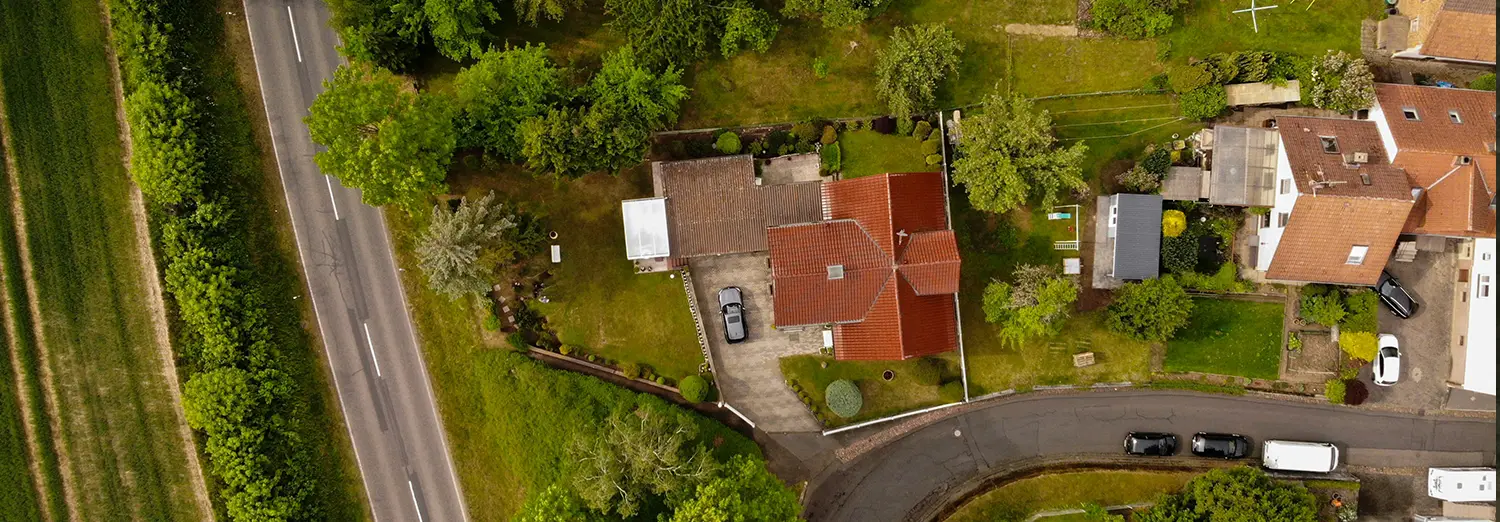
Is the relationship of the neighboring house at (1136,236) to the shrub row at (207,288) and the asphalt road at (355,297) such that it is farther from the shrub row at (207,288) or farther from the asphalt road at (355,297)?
the shrub row at (207,288)

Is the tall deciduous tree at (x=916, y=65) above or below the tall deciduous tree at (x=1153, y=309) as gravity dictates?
above

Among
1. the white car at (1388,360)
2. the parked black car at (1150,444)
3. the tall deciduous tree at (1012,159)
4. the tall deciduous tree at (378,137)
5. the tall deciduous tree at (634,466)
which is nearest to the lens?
the tall deciduous tree at (378,137)

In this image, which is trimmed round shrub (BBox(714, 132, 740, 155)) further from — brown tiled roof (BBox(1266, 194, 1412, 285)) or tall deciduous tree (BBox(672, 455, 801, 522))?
brown tiled roof (BBox(1266, 194, 1412, 285))

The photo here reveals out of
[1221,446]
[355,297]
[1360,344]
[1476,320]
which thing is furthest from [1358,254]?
[355,297]

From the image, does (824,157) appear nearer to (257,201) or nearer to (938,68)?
(938,68)

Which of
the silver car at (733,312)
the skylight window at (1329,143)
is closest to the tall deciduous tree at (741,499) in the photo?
the silver car at (733,312)

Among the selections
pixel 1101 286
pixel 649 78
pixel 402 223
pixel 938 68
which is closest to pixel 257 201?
pixel 402 223

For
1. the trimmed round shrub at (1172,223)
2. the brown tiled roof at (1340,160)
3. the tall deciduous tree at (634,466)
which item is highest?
the brown tiled roof at (1340,160)

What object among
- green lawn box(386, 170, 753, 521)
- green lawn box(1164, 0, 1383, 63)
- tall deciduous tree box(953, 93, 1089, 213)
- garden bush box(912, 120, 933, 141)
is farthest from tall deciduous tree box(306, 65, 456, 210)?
green lawn box(1164, 0, 1383, 63)
